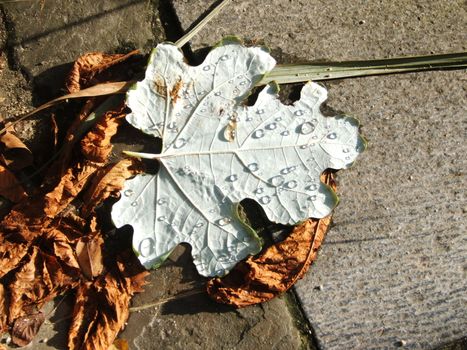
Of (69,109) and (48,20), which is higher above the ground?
(48,20)

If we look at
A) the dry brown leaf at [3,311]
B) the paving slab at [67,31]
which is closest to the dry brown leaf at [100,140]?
the paving slab at [67,31]

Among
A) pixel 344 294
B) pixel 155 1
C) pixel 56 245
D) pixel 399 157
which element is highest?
pixel 155 1

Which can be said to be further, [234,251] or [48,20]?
[48,20]

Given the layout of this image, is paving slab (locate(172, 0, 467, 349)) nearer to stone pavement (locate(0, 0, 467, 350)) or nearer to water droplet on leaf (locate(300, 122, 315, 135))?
stone pavement (locate(0, 0, 467, 350))

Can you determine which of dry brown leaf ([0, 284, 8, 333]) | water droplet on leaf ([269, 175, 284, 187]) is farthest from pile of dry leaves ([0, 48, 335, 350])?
water droplet on leaf ([269, 175, 284, 187])

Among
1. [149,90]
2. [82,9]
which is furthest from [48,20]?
[149,90]

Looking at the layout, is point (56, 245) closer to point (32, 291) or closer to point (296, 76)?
point (32, 291)

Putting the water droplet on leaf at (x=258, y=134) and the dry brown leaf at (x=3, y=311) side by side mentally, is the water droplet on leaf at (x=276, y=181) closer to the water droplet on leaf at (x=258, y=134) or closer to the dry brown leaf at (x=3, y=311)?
the water droplet on leaf at (x=258, y=134)
